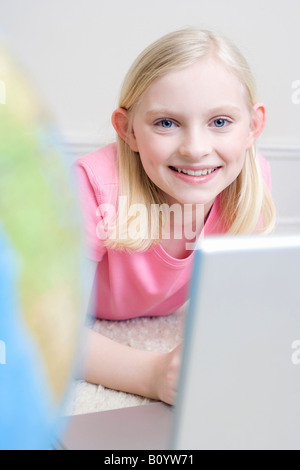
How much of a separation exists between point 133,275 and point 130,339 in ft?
0.55

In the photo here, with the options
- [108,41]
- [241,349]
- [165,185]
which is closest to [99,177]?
[165,185]

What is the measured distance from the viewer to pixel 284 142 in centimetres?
241

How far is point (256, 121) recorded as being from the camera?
3.90 ft

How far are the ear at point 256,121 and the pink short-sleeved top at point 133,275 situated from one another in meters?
0.15

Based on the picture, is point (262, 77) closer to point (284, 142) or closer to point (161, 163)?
point (284, 142)

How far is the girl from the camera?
98 cm

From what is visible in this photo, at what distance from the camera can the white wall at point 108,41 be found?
1.90 m

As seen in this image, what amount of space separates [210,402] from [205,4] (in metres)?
1.91

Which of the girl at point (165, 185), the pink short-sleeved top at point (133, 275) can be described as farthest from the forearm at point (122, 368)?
the pink short-sleeved top at point (133, 275)

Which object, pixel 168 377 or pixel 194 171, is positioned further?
pixel 194 171

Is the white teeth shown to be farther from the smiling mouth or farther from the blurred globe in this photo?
the blurred globe

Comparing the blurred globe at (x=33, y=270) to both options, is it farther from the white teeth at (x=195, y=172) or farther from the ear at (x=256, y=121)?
the ear at (x=256, y=121)

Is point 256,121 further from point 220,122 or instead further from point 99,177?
point 99,177

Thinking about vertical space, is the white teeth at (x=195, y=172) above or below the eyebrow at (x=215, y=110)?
below
